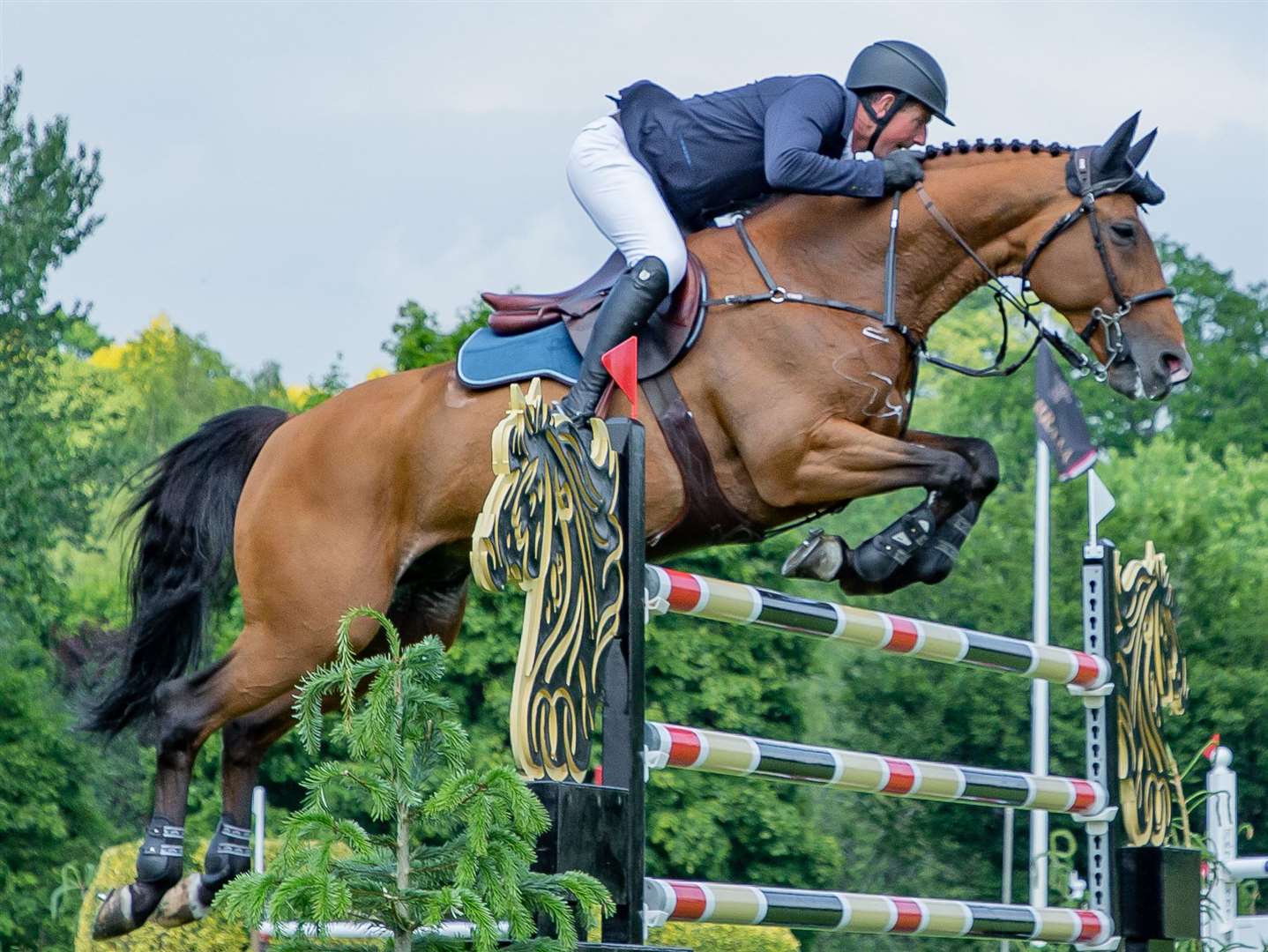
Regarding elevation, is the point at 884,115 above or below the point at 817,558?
above

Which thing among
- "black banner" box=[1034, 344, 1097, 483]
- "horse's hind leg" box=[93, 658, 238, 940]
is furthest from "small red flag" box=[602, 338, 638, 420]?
"black banner" box=[1034, 344, 1097, 483]

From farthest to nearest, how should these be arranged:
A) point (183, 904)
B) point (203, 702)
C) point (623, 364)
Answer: point (203, 702), point (183, 904), point (623, 364)

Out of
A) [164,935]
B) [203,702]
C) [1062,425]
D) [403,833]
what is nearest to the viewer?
[403,833]

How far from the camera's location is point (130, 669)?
5.35m

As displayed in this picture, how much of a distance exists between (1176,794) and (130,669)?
2.97m

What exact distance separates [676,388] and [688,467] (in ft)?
0.65

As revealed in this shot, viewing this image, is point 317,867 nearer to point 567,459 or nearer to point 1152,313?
point 567,459

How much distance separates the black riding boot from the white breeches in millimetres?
58

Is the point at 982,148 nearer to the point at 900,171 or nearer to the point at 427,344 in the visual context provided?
the point at 900,171

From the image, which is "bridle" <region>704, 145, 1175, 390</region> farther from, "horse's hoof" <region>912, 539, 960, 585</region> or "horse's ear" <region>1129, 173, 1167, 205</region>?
"horse's hoof" <region>912, 539, 960, 585</region>

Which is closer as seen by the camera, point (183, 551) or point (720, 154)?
point (720, 154)

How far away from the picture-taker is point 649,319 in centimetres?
446

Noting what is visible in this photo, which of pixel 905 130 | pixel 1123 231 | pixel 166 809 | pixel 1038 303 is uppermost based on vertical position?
pixel 905 130

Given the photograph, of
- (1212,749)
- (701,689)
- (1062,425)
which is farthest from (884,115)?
(701,689)
